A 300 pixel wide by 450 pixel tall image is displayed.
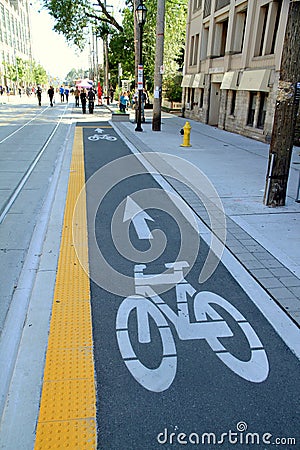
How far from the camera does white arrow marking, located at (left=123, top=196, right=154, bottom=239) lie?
18.9 feet

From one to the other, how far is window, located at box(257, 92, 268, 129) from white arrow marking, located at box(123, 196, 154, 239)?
11.2 metres

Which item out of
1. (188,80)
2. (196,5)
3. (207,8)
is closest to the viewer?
(207,8)

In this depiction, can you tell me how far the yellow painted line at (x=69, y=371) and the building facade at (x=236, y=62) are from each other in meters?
13.2

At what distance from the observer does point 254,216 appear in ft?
21.2

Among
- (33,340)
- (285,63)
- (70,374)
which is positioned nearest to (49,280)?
(33,340)

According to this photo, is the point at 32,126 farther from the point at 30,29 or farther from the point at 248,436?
the point at 30,29

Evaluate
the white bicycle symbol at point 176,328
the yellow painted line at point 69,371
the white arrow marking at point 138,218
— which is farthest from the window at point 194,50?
the white bicycle symbol at point 176,328

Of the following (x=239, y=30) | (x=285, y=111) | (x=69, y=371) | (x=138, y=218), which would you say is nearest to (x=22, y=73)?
(x=239, y=30)

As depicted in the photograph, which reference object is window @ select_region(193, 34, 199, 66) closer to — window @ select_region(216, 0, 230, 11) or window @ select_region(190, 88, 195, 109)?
window @ select_region(190, 88, 195, 109)

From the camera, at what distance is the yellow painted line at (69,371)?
2.46 m

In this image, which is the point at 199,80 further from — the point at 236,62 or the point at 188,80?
the point at 236,62

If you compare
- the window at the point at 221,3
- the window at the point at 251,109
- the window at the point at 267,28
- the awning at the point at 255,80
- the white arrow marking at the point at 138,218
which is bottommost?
the white arrow marking at the point at 138,218

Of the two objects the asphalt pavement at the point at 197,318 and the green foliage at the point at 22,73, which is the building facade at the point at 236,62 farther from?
the green foliage at the point at 22,73

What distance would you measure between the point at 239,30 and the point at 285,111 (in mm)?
15045
